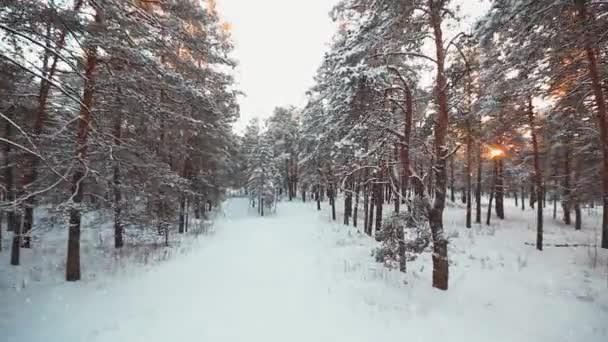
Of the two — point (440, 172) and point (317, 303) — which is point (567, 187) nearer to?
point (440, 172)

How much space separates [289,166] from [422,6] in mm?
38304

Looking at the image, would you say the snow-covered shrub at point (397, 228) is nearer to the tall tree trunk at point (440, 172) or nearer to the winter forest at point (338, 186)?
the winter forest at point (338, 186)

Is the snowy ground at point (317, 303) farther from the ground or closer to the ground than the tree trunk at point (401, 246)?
closer to the ground

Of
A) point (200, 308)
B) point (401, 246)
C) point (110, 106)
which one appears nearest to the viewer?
point (200, 308)

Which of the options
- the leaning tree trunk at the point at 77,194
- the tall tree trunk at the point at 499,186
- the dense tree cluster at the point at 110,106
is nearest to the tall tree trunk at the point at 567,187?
the tall tree trunk at the point at 499,186

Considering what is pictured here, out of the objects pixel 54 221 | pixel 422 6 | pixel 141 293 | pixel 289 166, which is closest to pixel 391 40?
pixel 422 6

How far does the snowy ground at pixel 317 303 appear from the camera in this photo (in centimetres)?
511

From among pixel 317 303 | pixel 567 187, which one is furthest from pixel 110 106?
pixel 567 187

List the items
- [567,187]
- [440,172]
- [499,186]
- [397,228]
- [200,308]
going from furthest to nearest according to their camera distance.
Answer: [499,186], [567,187], [397,228], [440,172], [200,308]

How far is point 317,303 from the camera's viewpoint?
20.8 feet

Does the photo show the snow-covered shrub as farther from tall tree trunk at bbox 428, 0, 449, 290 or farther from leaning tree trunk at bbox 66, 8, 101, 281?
leaning tree trunk at bbox 66, 8, 101, 281

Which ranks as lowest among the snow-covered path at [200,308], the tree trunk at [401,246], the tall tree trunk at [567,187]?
the snow-covered path at [200,308]

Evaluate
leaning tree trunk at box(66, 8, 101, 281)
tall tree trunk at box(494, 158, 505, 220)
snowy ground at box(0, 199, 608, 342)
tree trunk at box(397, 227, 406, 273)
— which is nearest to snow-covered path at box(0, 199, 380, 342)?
snowy ground at box(0, 199, 608, 342)

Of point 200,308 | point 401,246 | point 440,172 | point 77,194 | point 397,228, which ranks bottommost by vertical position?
point 200,308
